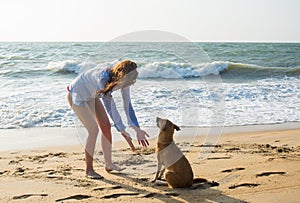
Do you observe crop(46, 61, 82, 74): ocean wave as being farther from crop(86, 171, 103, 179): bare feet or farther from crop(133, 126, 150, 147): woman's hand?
crop(133, 126, 150, 147): woman's hand

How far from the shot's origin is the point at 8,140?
25.2ft

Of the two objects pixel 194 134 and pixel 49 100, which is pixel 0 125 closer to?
pixel 49 100

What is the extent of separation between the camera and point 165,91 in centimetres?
928

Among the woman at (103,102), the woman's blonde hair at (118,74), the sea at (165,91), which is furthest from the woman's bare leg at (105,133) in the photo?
the woman's blonde hair at (118,74)

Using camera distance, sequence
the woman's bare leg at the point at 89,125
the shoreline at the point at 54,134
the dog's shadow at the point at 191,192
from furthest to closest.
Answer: the shoreline at the point at 54,134, the woman's bare leg at the point at 89,125, the dog's shadow at the point at 191,192

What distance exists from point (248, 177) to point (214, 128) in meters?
2.55

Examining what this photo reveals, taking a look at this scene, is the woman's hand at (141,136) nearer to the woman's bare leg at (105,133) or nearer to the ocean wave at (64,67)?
the woman's bare leg at (105,133)

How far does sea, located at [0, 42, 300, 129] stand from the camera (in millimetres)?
5141

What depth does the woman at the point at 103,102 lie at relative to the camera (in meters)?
4.64

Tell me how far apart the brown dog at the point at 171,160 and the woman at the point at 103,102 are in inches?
9.2

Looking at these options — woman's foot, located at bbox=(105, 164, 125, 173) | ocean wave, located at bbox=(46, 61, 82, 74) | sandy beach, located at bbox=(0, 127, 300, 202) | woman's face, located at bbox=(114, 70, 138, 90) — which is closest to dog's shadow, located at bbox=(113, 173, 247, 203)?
sandy beach, located at bbox=(0, 127, 300, 202)

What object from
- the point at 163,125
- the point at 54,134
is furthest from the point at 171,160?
the point at 54,134

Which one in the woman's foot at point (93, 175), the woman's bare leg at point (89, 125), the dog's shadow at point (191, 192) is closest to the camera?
the dog's shadow at point (191, 192)

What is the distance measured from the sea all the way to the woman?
22 cm
